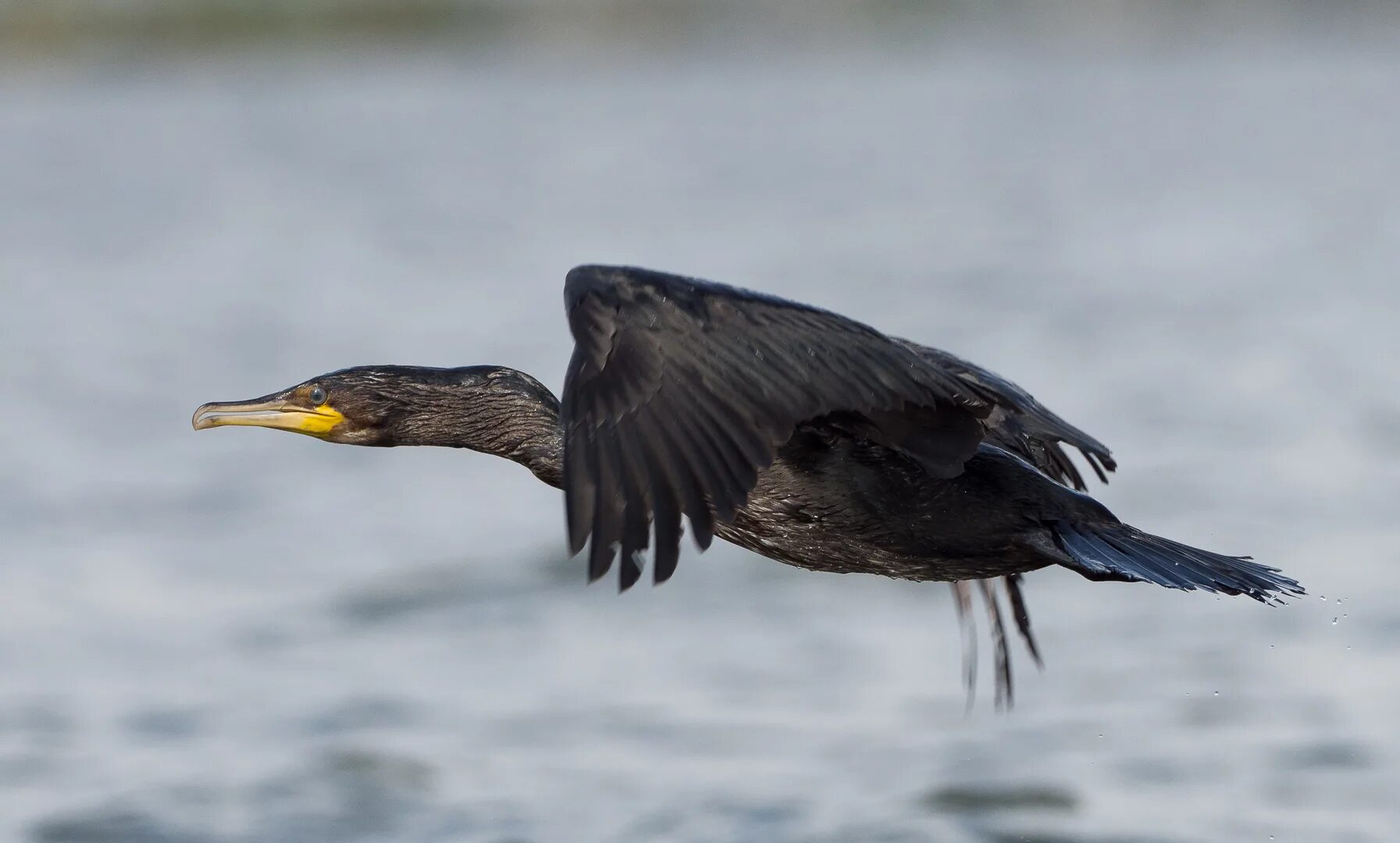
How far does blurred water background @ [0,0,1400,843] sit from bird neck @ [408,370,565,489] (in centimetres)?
193

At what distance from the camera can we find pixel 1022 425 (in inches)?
227

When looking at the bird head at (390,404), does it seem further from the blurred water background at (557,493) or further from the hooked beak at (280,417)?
the blurred water background at (557,493)

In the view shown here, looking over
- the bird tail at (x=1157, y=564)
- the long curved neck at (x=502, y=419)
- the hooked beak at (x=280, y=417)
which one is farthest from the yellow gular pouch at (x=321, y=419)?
the bird tail at (x=1157, y=564)

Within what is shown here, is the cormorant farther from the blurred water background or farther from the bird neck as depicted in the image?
the blurred water background

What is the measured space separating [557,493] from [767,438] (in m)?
7.56

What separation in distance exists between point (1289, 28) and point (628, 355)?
100ft

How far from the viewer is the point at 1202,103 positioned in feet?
86.4

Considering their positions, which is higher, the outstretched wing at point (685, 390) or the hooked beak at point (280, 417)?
the hooked beak at point (280, 417)

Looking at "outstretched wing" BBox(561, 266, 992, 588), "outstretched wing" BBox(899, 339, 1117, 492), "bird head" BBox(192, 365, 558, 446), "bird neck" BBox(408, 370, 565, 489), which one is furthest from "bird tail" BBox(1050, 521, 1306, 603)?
"bird head" BBox(192, 365, 558, 446)

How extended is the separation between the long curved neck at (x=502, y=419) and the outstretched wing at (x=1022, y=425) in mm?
959

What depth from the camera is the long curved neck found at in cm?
546

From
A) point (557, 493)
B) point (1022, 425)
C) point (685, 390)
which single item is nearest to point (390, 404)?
point (685, 390)

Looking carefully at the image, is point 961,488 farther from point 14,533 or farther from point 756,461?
point 14,533

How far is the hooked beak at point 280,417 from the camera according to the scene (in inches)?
219
